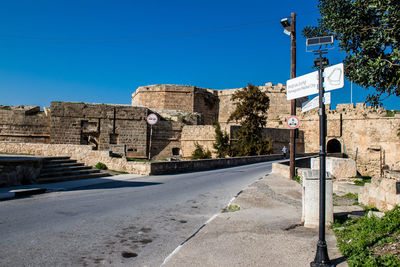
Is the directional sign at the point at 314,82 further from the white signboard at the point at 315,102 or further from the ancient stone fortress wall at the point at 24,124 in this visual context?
the ancient stone fortress wall at the point at 24,124

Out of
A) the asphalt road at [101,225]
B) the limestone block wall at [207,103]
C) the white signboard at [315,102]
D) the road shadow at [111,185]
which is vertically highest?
the limestone block wall at [207,103]

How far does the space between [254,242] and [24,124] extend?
28.1 m

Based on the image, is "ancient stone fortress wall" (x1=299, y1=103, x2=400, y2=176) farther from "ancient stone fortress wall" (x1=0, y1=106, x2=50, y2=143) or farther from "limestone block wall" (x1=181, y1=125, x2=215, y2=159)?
"ancient stone fortress wall" (x1=0, y1=106, x2=50, y2=143)

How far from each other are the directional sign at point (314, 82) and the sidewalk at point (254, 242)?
2.24 meters

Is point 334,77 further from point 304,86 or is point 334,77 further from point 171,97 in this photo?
point 171,97

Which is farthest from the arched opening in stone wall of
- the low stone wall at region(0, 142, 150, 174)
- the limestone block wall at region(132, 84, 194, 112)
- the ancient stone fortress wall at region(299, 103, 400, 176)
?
the low stone wall at region(0, 142, 150, 174)

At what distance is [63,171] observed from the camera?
12.2m

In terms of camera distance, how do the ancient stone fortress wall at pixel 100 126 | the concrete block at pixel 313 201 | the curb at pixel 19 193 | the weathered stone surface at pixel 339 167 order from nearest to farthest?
the concrete block at pixel 313 201, the curb at pixel 19 193, the weathered stone surface at pixel 339 167, the ancient stone fortress wall at pixel 100 126

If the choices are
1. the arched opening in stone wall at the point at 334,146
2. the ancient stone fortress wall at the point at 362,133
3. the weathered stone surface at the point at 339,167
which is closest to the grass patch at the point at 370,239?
the weathered stone surface at the point at 339,167

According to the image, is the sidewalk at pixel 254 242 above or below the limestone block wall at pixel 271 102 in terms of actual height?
below

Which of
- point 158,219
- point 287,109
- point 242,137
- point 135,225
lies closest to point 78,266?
point 135,225

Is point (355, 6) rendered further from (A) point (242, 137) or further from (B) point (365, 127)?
(B) point (365, 127)

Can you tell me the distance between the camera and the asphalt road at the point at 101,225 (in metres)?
4.06

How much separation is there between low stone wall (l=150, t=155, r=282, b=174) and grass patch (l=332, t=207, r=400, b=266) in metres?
10.4
